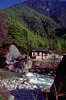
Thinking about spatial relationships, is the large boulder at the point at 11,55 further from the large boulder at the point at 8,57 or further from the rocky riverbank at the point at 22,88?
the rocky riverbank at the point at 22,88

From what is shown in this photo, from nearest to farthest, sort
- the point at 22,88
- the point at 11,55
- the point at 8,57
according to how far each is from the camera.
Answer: the point at 22,88, the point at 8,57, the point at 11,55

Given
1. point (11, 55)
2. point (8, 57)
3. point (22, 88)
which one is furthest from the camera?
point (11, 55)

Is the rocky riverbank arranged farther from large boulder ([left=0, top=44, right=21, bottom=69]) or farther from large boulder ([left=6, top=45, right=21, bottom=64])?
large boulder ([left=6, top=45, right=21, bottom=64])

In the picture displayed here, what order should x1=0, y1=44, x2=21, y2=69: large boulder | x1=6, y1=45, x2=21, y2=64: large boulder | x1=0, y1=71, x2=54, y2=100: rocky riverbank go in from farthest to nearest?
x1=6, y1=45, x2=21, y2=64: large boulder
x1=0, y1=44, x2=21, y2=69: large boulder
x1=0, y1=71, x2=54, y2=100: rocky riverbank

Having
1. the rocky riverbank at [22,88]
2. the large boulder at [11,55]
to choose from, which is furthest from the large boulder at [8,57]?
the rocky riverbank at [22,88]

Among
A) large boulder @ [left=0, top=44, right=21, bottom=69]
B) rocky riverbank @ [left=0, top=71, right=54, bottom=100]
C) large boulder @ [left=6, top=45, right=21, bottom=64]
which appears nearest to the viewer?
rocky riverbank @ [left=0, top=71, right=54, bottom=100]

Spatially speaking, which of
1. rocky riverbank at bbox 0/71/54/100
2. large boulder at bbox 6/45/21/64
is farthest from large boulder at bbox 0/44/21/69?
rocky riverbank at bbox 0/71/54/100

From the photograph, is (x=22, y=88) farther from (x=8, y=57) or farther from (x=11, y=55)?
(x=11, y=55)

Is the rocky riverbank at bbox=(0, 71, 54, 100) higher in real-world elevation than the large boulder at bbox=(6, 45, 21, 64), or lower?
lower

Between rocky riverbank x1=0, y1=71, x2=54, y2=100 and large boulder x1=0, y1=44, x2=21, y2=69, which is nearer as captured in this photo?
rocky riverbank x1=0, y1=71, x2=54, y2=100

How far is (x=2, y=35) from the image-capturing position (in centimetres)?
1695

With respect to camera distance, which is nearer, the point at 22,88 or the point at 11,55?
the point at 22,88

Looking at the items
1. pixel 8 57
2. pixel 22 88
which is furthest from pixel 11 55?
pixel 22 88

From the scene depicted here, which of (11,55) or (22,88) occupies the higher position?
(11,55)
